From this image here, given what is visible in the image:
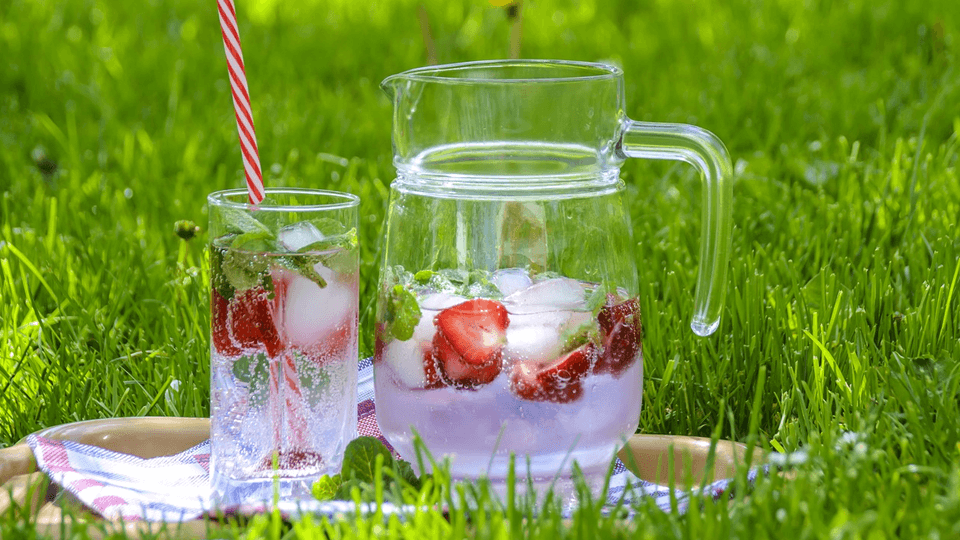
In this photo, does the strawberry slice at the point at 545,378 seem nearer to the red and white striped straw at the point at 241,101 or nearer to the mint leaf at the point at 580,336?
the mint leaf at the point at 580,336

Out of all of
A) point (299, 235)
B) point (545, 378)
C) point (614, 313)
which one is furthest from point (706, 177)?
point (299, 235)

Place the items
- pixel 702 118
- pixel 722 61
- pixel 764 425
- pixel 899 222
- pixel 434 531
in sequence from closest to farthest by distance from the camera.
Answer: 1. pixel 434 531
2. pixel 764 425
3. pixel 899 222
4. pixel 702 118
5. pixel 722 61

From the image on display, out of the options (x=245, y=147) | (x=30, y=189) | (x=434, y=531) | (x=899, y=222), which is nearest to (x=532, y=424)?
(x=434, y=531)

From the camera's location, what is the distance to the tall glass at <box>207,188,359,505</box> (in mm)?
1079

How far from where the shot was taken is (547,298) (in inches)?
42.3

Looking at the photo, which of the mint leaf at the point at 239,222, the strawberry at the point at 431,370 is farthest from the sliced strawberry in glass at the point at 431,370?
the mint leaf at the point at 239,222

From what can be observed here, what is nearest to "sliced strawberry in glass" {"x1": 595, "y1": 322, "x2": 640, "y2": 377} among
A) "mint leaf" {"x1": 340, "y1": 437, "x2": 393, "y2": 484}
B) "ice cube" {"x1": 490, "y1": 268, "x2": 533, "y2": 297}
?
"ice cube" {"x1": 490, "y1": 268, "x2": 533, "y2": 297}

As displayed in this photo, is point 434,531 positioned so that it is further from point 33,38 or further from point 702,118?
point 33,38

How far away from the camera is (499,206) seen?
1090mm

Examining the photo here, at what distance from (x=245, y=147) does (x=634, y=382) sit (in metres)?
0.49

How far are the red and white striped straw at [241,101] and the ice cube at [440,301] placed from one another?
0.68ft

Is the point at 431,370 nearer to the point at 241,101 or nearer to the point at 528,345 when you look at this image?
the point at 528,345

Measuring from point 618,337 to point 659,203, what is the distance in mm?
1250

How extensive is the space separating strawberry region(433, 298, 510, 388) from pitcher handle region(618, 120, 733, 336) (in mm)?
231
